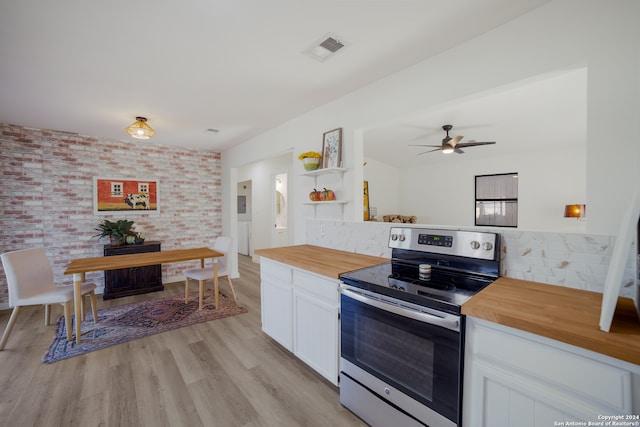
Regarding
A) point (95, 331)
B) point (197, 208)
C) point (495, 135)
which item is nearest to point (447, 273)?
point (95, 331)

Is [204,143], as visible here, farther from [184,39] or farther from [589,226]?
[589,226]

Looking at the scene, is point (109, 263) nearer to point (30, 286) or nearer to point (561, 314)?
point (30, 286)

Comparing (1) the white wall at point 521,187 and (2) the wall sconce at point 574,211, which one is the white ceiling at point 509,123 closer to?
(1) the white wall at point 521,187

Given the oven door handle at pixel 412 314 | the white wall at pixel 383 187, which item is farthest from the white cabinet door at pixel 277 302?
the white wall at pixel 383 187

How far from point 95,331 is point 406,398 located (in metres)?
3.16

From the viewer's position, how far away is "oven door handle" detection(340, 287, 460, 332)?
1.17 meters

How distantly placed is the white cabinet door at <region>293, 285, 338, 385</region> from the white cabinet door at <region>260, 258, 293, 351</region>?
0.32 feet

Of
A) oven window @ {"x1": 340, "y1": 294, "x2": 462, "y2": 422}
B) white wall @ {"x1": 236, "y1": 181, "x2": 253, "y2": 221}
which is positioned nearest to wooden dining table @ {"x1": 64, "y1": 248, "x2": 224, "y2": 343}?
Result: oven window @ {"x1": 340, "y1": 294, "x2": 462, "y2": 422}

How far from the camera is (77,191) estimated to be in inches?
157

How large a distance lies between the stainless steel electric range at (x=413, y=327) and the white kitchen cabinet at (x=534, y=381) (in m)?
0.07

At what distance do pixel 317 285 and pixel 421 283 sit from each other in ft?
2.36

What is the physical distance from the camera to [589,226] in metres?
1.32

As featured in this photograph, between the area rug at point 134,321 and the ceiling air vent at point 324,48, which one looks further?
the area rug at point 134,321

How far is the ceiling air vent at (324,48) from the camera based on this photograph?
1.77 meters
